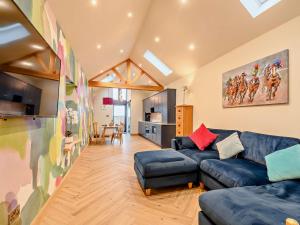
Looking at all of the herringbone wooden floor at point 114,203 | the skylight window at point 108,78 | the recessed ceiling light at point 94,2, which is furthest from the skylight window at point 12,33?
the skylight window at point 108,78

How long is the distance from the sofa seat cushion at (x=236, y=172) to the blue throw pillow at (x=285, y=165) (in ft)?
0.36

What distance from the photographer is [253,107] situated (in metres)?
2.93

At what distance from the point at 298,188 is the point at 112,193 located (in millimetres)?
2243

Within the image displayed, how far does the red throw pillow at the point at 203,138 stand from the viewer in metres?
3.24

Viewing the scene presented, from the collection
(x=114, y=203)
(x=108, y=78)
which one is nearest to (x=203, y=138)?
(x=114, y=203)

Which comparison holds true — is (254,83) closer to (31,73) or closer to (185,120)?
(185,120)

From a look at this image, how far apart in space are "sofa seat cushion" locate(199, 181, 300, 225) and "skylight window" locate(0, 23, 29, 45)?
1.94 metres

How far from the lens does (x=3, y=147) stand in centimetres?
122

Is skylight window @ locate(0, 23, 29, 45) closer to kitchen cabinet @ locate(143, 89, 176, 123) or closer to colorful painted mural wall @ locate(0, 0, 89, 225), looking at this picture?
colorful painted mural wall @ locate(0, 0, 89, 225)

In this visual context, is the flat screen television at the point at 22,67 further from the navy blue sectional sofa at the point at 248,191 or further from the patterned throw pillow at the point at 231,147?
the patterned throw pillow at the point at 231,147

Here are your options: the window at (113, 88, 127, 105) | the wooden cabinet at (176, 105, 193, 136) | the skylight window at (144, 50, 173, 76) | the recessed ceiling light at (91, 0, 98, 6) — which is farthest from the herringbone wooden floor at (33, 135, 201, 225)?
the window at (113, 88, 127, 105)

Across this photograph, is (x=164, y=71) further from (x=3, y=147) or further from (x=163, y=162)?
(x=3, y=147)

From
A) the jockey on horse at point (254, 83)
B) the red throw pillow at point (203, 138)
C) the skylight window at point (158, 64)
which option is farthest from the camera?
the skylight window at point (158, 64)

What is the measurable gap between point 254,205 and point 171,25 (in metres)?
3.82
